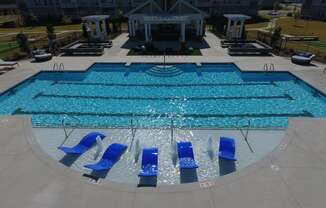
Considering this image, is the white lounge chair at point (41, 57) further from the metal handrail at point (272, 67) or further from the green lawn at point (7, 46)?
the metal handrail at point (272, 67)

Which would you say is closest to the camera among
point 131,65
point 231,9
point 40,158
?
point 40,158

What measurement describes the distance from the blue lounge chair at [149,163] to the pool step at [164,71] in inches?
490

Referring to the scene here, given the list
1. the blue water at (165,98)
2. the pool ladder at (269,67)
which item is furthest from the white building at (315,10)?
the blue water at (165,98)

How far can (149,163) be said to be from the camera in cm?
1100

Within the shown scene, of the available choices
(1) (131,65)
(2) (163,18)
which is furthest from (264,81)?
(2) (163,18)

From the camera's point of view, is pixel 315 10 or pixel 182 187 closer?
pixel 182 187

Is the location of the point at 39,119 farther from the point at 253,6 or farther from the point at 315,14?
the point at 315,14

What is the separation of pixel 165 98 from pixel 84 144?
803 centimetres

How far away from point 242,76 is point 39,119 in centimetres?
1693

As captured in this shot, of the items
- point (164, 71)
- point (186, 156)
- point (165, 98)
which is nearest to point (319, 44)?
point (164, 71)

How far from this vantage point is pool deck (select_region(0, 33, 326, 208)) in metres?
8.98

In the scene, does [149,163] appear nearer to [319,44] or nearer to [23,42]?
[23,42]

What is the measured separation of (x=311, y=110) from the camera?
16.6m

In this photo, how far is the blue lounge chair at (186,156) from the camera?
428 inches
